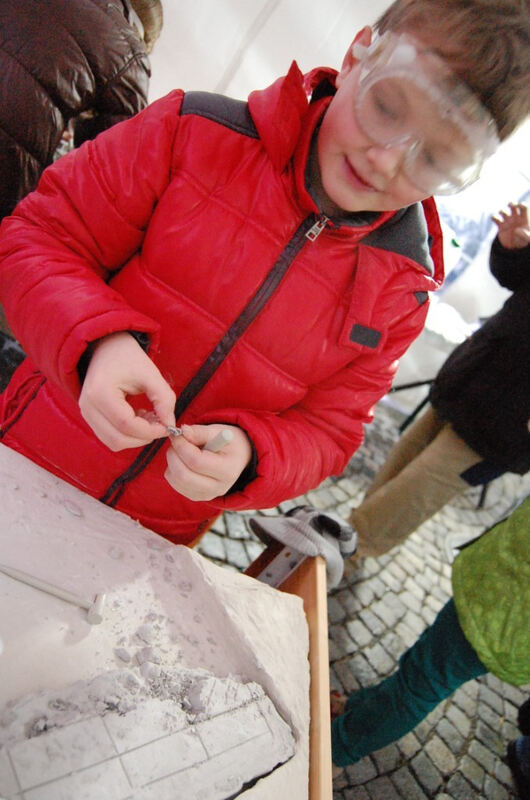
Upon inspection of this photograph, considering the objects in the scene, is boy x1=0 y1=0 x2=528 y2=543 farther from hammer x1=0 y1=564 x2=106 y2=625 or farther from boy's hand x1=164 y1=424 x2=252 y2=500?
hammer x1=0 y1=564 x2=106 y2=625

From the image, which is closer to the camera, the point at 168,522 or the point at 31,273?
the point at 31,273

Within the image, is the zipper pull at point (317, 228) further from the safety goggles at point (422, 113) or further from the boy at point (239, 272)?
the safety goggles at point (422, 113)

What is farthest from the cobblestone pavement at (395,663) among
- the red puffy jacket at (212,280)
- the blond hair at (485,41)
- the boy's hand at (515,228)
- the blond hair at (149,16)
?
the blond hair at (149,16)

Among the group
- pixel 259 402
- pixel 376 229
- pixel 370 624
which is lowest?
pixel 370 624

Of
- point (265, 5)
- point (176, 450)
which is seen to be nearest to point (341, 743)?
point (176, 450)

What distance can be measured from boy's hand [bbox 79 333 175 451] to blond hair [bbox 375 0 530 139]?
25.5 inches

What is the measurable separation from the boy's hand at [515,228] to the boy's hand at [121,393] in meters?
1.97

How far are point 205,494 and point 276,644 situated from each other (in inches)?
12.1

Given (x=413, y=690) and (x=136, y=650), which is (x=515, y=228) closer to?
(x=413, y=690)

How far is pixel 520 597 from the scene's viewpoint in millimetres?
1302

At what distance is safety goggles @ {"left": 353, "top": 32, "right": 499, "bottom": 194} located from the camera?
66 cm

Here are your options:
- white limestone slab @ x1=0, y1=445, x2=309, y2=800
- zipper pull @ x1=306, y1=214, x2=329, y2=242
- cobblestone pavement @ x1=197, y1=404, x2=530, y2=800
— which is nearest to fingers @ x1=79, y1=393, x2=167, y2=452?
white limestone slab @ x1=0, y1=445, x2=309, y2=800

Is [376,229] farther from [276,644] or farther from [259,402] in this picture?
[276,644]

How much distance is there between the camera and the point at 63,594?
70 centimetres
